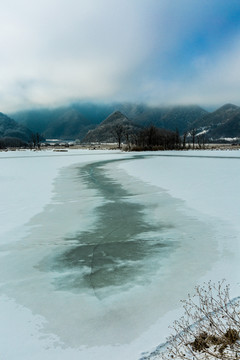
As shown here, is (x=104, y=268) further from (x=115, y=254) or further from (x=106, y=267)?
(x=115, y=254)

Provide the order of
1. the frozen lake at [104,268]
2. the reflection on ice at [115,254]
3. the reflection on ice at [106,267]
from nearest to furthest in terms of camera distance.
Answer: the frozen lake at [104,268]
the reflection on ice at [106,267]
the reflection on ice at [115,254]

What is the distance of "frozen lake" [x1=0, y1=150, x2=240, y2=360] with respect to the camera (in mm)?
4895

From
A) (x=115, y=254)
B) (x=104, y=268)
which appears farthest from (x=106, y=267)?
(x=115, y=254)

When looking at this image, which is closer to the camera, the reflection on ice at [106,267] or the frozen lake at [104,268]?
the frozen lake at [104,268]

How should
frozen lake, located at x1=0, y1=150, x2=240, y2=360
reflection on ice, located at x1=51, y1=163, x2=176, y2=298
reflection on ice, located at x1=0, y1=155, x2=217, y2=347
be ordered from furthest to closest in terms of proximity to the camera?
reflection on ice, located at x1=51, y1=163, x2=176, y2=298 < reflection on ice, located at x1=0, y1=155, x2=217, y2=347 < frozen lake, located at x1=0, y1=150, x2=240, y2=360

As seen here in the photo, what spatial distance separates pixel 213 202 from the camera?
1544cm

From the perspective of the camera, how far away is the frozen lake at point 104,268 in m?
4.89

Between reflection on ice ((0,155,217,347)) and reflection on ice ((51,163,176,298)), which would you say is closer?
reflection on ice ((0,155,217,347))

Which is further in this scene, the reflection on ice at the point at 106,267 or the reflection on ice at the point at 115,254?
the reflection on ice at the point at 115,254

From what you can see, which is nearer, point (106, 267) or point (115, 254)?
point (106, 267)

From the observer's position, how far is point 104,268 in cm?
762

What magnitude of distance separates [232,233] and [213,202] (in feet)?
16.9

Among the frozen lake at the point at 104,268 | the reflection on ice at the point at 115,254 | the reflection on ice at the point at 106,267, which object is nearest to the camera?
the frozen lake at the point at 104,268

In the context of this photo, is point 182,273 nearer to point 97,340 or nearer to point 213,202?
point 97,340
